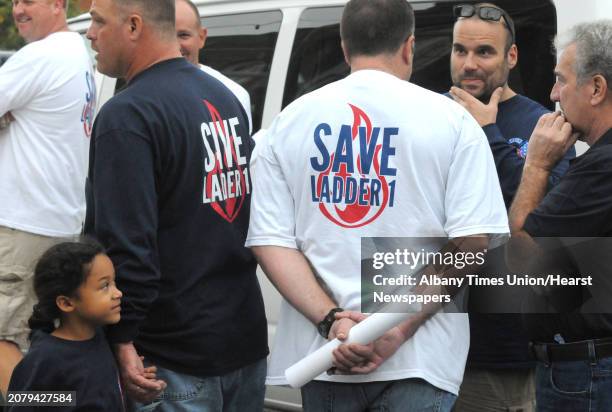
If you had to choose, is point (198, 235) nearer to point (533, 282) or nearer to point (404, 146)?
point (404, 146)

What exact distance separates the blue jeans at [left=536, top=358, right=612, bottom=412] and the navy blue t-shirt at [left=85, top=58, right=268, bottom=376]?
37.4 inches

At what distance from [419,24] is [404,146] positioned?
73.7 inches

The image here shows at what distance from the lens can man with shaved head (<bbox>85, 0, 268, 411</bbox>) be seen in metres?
3.26

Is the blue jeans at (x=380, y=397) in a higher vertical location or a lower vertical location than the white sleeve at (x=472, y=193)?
Answer: lower

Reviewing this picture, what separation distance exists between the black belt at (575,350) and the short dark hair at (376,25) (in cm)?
105

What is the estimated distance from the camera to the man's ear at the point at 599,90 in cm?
347

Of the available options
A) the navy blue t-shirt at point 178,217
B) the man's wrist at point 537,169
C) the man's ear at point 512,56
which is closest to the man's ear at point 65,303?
the navy blue t-shirt at point 178,217

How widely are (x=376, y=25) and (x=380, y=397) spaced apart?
1130 mm

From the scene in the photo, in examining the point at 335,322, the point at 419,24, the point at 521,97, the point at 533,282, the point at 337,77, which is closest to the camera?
the point at 335,322

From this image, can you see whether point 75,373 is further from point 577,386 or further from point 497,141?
point 497,141

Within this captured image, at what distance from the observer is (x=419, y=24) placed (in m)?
5.02

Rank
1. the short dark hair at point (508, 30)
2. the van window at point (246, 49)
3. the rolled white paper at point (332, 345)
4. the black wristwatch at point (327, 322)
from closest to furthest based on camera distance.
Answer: the rolled white paper at point (332, 345) → the black wristwatch at point (327, 322) → the short dark hair at point (508, 30) → the van window at point (246, 49)

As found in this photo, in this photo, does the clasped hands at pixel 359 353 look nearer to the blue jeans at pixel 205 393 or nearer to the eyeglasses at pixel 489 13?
the blue jeans at pixel 205 393

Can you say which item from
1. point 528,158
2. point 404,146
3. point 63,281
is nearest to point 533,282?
point 528,158
